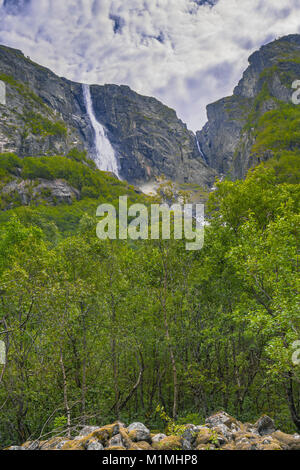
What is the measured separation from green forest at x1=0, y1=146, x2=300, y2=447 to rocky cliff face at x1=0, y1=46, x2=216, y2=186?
91240 mm

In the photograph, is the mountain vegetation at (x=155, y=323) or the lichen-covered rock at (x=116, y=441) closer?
the lichen-covered rock at (x=116, y=441)

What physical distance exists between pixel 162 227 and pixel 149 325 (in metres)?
7.15

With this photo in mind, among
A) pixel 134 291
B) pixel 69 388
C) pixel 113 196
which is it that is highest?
pixel 113 196

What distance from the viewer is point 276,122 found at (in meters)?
70.9

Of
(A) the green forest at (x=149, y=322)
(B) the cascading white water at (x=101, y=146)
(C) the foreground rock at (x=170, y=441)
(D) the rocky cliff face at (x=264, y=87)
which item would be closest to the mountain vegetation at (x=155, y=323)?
(A) the green forest at (x=149, y=322)

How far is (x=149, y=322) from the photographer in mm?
18375

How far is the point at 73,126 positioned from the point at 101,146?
70.2 ft

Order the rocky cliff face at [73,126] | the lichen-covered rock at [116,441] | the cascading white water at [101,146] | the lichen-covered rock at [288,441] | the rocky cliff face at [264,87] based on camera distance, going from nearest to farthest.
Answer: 1. the lichen-covered rock at [116,441]
2. the lichen-covered rock at [288,441]
3. the rocky cliff face at [264,87]
4. the rocky cliff face at [73,126]
5. the cascading white water at [101,146]

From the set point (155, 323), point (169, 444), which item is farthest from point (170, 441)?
point (155, 323)

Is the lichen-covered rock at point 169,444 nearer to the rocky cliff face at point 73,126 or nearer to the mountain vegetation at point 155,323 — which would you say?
the mountain vegetation at point 155,323

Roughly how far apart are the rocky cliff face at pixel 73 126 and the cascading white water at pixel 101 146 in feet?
11.4

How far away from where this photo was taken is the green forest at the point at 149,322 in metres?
12.9
